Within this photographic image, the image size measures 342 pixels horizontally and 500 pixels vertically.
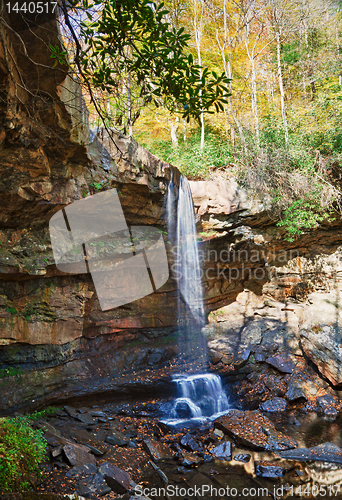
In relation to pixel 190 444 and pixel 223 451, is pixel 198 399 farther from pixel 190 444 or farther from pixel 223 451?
pixel 223 451

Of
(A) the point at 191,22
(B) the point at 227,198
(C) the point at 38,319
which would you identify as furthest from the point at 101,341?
(A) the point at 191,22

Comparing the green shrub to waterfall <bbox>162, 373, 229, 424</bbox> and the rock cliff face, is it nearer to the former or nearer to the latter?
the rock cliff face

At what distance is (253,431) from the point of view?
6.12 meters

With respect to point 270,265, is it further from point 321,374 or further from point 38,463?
point 38,463

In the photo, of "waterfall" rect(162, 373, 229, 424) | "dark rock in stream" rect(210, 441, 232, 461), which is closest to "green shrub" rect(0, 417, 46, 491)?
"dark rock in stream" rect(210, 441, 232, 461)

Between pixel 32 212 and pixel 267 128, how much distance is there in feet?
28.7

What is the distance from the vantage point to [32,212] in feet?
21.1

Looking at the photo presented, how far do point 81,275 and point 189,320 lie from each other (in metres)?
4.42

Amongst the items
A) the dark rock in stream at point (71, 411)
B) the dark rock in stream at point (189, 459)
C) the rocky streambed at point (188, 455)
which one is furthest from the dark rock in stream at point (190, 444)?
the dark rock in stream at point (71, 411)

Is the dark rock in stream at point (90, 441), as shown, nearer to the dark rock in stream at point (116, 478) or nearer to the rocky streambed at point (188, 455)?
the rocky streambed at point (188, 455)

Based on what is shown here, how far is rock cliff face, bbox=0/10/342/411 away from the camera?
4656 millimetres

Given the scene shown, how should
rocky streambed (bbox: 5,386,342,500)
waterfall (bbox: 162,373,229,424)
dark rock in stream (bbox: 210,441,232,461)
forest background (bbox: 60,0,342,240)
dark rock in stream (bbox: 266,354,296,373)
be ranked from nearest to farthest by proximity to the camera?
rocky streambed (bbox: 5,386,342,500)
dark rock in stream (bbox: 210,441,232,461)
waterfall (bbox: 162,373,229,424)
dark rock in stream (bbox: 266,354,296,373)
forest background (bbox: 60,0,342,240)

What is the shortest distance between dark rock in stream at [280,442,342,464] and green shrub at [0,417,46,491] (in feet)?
13.9

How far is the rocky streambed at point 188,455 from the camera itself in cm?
449
